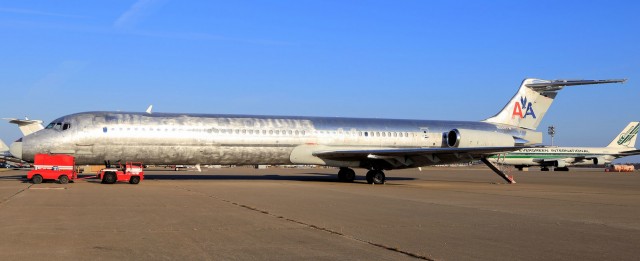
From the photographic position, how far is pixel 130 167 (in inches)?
1043

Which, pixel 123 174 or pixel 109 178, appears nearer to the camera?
pixel 109 178

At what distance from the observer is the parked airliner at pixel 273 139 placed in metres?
26.6

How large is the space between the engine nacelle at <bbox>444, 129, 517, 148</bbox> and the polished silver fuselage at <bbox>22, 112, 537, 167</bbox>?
855 mm

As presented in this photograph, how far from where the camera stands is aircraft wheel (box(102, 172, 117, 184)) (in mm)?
26133

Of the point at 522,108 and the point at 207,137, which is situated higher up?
the point at 522,108

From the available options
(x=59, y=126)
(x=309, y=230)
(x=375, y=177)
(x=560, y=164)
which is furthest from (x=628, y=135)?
(x=309, y=230)

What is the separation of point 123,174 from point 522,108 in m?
22.1

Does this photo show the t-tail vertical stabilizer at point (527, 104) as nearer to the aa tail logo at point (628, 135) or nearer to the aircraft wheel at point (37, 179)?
the aircraft wheel at point (37, 179)

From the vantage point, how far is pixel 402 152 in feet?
92.7

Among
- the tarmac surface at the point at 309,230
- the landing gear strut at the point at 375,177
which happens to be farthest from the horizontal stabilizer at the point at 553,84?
the tarmac surface at the point at 309,230

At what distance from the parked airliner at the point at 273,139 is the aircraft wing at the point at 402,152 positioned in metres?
0.05

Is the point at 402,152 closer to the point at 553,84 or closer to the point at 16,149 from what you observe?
the point at 553,84

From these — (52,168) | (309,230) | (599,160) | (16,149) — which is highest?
(16,149)

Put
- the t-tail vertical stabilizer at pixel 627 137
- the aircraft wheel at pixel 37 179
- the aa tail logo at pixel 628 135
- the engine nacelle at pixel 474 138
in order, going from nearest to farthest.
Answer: the aircraft wheel at pixel 37 179 < the engine nacelle at pixel 474 138 < the t-tail vertical stabilizer at pixel 627 137 < the aa tail logo at pixel 628 135
